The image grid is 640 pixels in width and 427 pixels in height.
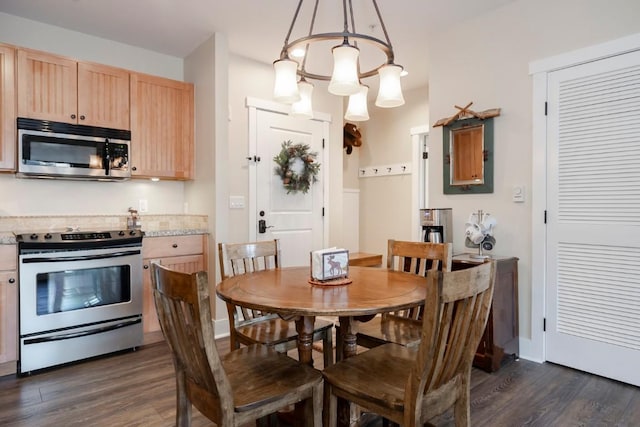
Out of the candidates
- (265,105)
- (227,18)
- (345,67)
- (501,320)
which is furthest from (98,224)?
(501,320)

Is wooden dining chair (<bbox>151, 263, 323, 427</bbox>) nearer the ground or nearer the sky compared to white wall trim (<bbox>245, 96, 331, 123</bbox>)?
nearer the ground

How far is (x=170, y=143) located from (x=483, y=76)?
2817mm

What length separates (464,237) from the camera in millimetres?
3180

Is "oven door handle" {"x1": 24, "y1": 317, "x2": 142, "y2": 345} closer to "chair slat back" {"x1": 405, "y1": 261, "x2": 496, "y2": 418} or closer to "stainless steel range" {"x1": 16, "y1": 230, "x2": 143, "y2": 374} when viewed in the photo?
"stainless steel range" {"x1": 16, "y1": 230, "x2": 143, "y2": 374}

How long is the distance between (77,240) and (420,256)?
95.5 inches

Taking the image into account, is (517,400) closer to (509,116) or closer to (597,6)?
(509,116)

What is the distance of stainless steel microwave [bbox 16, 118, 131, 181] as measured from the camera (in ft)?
9.47

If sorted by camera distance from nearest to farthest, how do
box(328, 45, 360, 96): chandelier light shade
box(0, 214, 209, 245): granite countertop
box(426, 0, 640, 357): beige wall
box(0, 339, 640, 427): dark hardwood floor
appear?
box(328, 45, 360, 96): chandelier light shade, box(0, 339, 640, 427): dark hardwood floor, box(426, 0, 640, 357): beige wall, box(0, 214, 209, 245): granite countertop

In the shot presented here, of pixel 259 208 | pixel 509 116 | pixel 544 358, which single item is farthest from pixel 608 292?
pixel 259 208

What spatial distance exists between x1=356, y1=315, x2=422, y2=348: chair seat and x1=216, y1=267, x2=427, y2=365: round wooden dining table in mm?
160

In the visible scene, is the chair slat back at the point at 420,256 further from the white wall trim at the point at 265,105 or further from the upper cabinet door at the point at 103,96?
the upper cabinet door at the point at 103,96

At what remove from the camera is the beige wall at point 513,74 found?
8.31ft

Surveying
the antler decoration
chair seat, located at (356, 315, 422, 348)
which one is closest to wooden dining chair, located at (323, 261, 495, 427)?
chair seat, located at (356, 315, 422, 348)

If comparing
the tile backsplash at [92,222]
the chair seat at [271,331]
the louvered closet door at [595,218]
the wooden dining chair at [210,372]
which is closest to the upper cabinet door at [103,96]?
the tile backsplash at [92,222]
